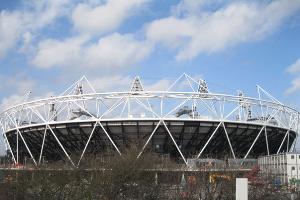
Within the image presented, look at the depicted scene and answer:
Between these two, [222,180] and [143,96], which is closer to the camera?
[222,180]

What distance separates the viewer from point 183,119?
5106 centimetres

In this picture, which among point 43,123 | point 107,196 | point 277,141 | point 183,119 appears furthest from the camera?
point 277,141

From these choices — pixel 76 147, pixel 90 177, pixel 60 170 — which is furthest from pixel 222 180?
pixel 76 147

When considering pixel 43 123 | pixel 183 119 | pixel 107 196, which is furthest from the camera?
pixel 43 123

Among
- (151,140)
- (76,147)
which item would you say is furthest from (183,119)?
(76,147)

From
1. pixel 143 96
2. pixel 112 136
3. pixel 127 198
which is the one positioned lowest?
pixel 127 198

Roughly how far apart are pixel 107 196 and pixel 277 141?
47.8 meters

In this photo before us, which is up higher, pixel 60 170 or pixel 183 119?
pixel 183 119

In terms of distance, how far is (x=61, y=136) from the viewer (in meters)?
56.3

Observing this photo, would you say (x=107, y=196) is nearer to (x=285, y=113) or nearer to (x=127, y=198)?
(x=127, y=198)

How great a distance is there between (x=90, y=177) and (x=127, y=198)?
1552 mm

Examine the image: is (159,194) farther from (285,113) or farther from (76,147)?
(285,113)

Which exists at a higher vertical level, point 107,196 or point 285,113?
Answer: point 285,113

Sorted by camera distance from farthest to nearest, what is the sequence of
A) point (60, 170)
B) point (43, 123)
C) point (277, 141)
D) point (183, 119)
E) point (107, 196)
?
point (277, 141)
point (43, 123)
point (183, 119)
point (60, 170)
point (107, 196)
